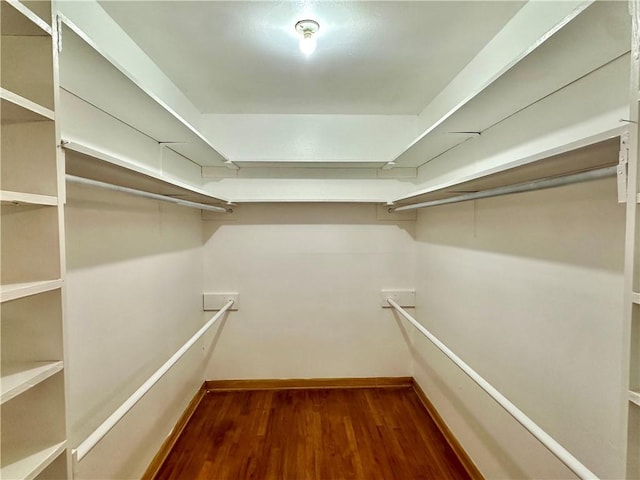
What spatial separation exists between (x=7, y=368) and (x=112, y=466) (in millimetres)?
921

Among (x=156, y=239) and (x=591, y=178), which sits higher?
(x=591, y=178)

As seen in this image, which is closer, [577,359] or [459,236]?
[577,359]

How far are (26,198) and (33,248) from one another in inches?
6.5

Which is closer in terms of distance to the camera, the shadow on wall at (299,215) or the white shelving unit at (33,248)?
the white shelving unit at (33,248)

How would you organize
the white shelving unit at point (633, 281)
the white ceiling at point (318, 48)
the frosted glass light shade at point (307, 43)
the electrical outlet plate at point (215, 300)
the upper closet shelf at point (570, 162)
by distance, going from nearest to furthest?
the white shelving unit at point (633, 281), the upper closet shelf at point (570, 162), the white ceiling at point (318, 48), the frosted glass light shade at point (307, 43), the electrical outlet plate at point (215, 300)

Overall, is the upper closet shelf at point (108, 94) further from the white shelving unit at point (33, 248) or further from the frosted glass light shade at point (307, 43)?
the frosted glass light shade at point (307, 43)

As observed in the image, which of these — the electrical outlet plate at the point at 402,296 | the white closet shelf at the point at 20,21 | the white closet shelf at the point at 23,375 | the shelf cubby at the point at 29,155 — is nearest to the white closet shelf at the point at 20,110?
the shelf cubby at the point at 29,155

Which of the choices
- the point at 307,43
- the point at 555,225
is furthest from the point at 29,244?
the point at 555,225

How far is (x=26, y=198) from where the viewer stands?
2.21 ft

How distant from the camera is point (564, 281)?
3.46ft

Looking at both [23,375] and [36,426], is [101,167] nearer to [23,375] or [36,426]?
[23,375]

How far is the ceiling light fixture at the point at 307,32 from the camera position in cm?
137

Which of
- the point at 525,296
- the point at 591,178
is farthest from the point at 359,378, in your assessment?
the point at 591,178

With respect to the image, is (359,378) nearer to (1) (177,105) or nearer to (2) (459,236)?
(2) (459,236)
